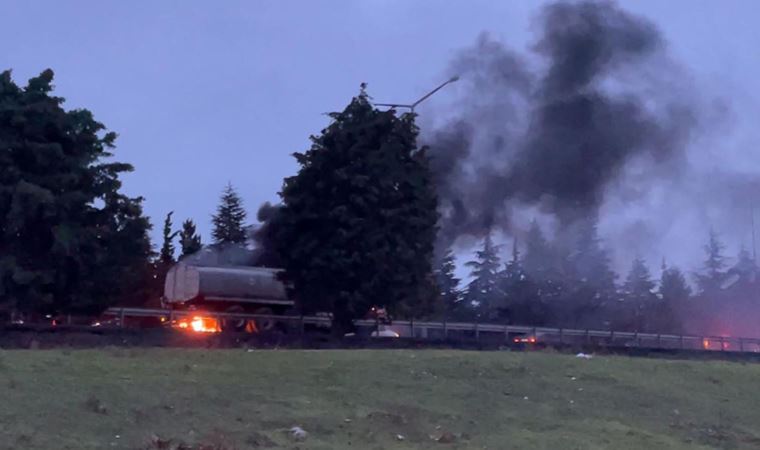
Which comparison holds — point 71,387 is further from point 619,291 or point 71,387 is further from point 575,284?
point 619,291

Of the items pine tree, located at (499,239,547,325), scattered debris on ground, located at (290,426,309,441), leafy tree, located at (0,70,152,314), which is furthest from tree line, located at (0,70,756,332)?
pine tree, located at (499,239,547,325)

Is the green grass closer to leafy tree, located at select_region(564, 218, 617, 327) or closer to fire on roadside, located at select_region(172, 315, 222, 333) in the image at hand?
fire on roadside, located at select_region(172, 315, 222, 333)

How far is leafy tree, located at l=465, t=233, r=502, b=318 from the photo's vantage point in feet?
266

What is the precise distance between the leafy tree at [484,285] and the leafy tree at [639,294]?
9.07 meters

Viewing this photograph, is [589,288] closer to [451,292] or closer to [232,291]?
[451,292]

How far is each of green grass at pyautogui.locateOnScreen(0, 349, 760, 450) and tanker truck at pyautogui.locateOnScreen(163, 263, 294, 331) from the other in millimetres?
23829

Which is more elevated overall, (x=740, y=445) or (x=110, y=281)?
(x=110, y=281)

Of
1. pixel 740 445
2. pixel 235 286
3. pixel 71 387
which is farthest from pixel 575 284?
pixel 71 387

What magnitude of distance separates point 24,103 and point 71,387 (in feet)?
76.3

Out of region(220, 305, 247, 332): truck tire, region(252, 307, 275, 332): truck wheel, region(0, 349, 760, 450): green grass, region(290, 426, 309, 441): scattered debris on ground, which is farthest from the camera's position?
region(252, 307, 275, 332): truck wheel

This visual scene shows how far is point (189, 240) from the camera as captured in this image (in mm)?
89000

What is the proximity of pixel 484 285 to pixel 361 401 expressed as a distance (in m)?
68.7

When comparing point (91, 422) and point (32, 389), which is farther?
point (32, 389)

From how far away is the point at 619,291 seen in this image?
80.6m
